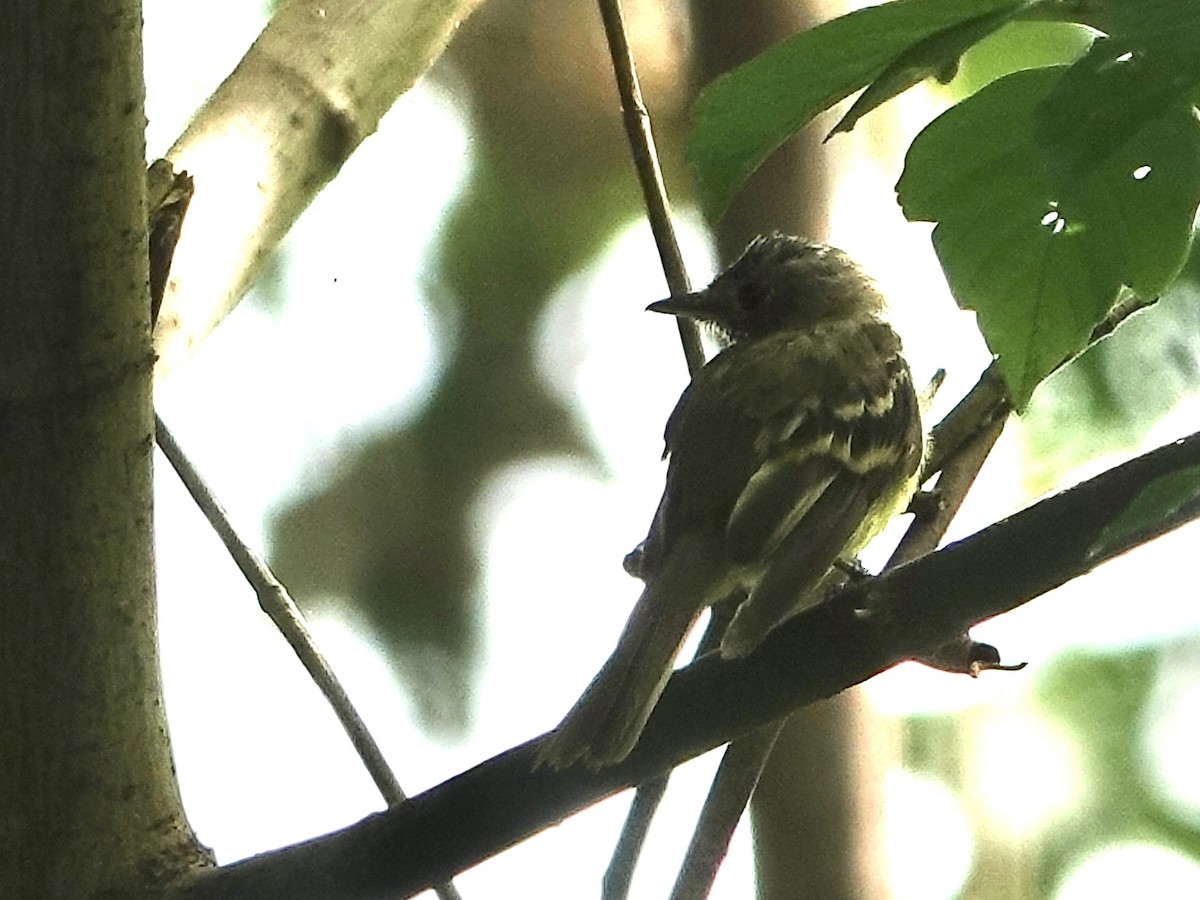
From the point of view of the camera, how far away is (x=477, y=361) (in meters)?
3.10

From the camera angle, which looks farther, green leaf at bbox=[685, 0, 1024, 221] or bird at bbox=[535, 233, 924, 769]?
bird at bbox=[535, 233, 924, 769]

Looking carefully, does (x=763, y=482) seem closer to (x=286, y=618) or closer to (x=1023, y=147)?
(x=286, y=618)

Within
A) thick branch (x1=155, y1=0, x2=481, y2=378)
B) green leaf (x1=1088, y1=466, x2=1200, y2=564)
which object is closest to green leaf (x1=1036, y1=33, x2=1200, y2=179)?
green leaf (x1=1088, y1=466, x2=1200, y2=564)

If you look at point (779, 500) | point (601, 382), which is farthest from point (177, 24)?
point (779, 500)

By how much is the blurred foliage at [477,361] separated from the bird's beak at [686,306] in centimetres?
58

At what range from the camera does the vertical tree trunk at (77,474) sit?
3.10 ft

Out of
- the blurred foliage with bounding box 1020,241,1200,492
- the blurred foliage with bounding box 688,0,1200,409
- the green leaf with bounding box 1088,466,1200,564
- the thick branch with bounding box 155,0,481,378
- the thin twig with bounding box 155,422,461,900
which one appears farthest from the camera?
the thick branch with bounding box 155,0,481,378

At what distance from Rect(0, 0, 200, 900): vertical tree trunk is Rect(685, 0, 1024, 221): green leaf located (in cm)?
35

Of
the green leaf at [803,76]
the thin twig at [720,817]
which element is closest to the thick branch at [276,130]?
the thin twig at [720,817]

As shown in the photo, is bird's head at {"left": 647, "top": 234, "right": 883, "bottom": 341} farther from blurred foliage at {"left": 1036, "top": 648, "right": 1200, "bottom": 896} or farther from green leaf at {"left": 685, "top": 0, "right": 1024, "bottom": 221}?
green leaf at {"left": 685, "top": 0, "right": 1024, "bottom": 221}

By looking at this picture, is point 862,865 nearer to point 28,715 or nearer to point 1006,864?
point 28,715

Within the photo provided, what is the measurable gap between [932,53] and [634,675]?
0.63 m

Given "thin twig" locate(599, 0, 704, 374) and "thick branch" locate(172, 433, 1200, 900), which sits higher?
"thin twig" locate(599, 0, 704, 374)

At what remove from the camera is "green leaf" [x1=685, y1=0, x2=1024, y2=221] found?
829mm
